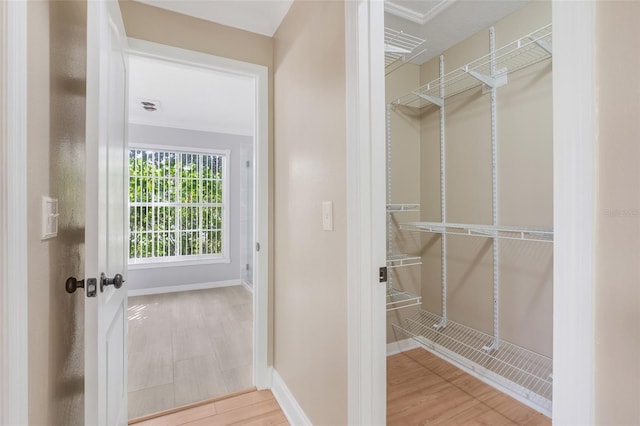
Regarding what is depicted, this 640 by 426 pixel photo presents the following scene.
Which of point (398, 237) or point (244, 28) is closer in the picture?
point (244, 28)

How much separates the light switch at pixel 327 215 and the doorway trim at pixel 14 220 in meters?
1.01

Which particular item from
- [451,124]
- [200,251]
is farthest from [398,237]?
[200,251]

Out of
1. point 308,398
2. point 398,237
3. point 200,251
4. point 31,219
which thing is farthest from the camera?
point 200,251

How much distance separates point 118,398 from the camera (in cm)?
141

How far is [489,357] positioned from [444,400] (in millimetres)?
474

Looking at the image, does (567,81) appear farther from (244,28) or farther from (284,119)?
(244,28)

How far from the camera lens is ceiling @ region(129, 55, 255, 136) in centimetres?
283

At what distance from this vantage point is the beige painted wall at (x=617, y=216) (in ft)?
1.56

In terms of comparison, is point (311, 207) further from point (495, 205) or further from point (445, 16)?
point (445, 16)

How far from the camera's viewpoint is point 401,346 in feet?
8.38

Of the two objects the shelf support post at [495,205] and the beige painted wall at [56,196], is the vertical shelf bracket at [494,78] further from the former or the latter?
the beige painted wall at [56,196]

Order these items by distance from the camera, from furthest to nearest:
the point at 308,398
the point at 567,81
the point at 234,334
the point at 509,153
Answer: the point at 234,334
the point at 509,153
the point at 308,398
the point at 567,81

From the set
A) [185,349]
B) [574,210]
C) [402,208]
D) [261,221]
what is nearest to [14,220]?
[574,210]

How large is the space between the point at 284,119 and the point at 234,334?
2.22 m
